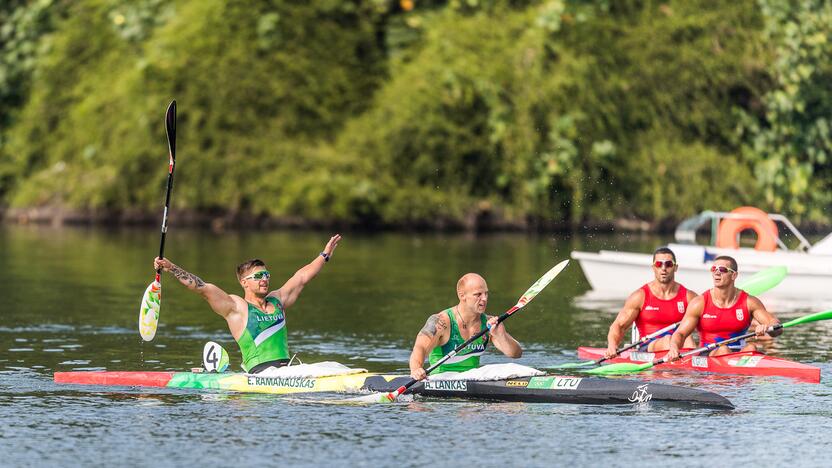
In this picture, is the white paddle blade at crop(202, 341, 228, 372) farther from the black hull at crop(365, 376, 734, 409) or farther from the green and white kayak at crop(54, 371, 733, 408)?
the black hull at crop(365, 376, 734, 409)

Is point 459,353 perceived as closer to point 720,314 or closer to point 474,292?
point 474,292

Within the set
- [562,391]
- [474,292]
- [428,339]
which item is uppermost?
[474,292]

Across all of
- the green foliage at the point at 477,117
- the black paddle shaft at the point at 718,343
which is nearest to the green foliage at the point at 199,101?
the green foliage at the point at 477,117

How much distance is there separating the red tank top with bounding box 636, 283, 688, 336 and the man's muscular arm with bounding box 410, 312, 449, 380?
4263mm

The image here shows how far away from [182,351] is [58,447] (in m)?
7.58

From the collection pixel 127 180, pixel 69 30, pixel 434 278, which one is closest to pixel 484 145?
pixel 127 180

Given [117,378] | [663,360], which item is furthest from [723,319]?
Answer: [117,378]

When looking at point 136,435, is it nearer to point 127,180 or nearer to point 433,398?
point 433,398

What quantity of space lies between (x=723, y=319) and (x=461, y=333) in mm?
4172

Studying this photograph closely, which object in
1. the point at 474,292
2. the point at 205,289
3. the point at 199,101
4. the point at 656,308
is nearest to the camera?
the point at 474,292

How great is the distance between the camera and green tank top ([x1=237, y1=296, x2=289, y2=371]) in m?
17.3

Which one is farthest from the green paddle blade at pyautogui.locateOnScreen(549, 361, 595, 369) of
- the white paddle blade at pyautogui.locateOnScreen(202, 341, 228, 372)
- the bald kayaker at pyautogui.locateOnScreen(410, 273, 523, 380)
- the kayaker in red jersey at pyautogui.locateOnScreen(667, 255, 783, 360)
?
the white paddle blade at pyautogui.locateOnScreen(202, 341, 228, 372)

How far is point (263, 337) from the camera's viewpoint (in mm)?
17391

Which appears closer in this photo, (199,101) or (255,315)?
(255,315)
